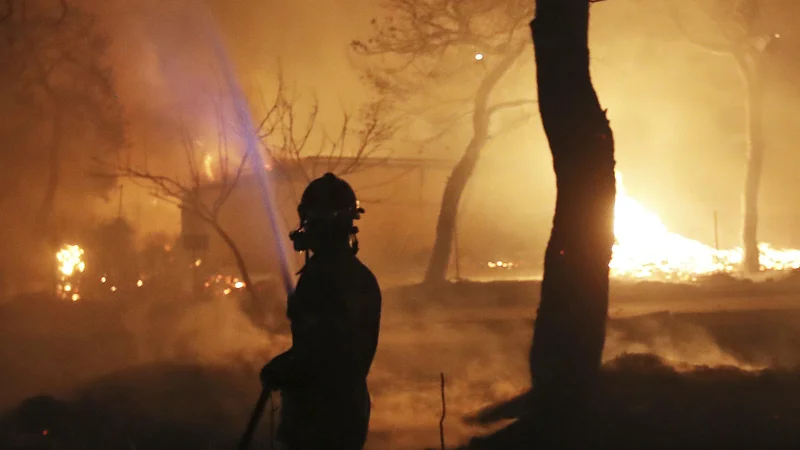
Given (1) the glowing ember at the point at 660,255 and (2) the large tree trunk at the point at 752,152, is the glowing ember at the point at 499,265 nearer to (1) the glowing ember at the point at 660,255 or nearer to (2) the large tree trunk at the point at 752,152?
(1) the glowing ember at the point at 660,255

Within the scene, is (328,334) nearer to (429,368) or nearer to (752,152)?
(429,368)

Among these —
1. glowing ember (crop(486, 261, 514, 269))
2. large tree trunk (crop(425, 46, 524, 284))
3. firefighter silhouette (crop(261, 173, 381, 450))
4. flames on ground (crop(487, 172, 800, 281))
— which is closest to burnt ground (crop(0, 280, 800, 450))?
large tree trunk (crop(425, 46, 524, 284))

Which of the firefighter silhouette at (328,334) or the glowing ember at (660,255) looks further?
the glowing ember at (660,255)

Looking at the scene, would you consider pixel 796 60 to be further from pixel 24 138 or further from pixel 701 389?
A: pixel 24 138

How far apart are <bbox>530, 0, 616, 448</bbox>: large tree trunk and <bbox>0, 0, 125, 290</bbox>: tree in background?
23.6 metres

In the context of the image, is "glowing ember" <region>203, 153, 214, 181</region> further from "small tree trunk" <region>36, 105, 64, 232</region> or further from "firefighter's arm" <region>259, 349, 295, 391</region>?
"firefighter's arm" <region>259, 349, 295, 391</region>

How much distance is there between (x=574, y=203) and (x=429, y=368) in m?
5.20

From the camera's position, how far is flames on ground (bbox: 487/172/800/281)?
2408 centimetres

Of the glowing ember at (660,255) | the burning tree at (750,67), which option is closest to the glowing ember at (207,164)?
the glowing ember at (660,255)

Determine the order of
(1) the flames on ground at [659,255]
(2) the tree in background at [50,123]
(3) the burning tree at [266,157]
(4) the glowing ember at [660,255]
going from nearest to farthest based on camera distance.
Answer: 1. (3) the burning tree at [266,157]
2. (1) the flames on ground at [659,255]
3. (4) the glowing ember at [660,255]
4. (2) the tree in background at [50,123]

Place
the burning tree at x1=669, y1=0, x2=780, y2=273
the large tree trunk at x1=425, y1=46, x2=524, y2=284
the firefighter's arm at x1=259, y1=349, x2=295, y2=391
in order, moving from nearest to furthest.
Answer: the firefighter's arm at x1=259, y1=349, x2=295, y2=391 < the large tree trunk at x1=425, y1=46, x2=524, y2=284 < the burning tree at x1=669, y1=0, x2=780, y2=273

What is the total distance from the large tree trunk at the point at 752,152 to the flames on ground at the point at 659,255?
109 centimetres

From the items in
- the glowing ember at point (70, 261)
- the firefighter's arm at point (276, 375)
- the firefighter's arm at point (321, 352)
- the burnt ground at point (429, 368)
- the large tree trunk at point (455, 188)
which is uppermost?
the large tree trunk at point (455, 188)

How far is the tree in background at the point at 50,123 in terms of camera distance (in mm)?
27797
